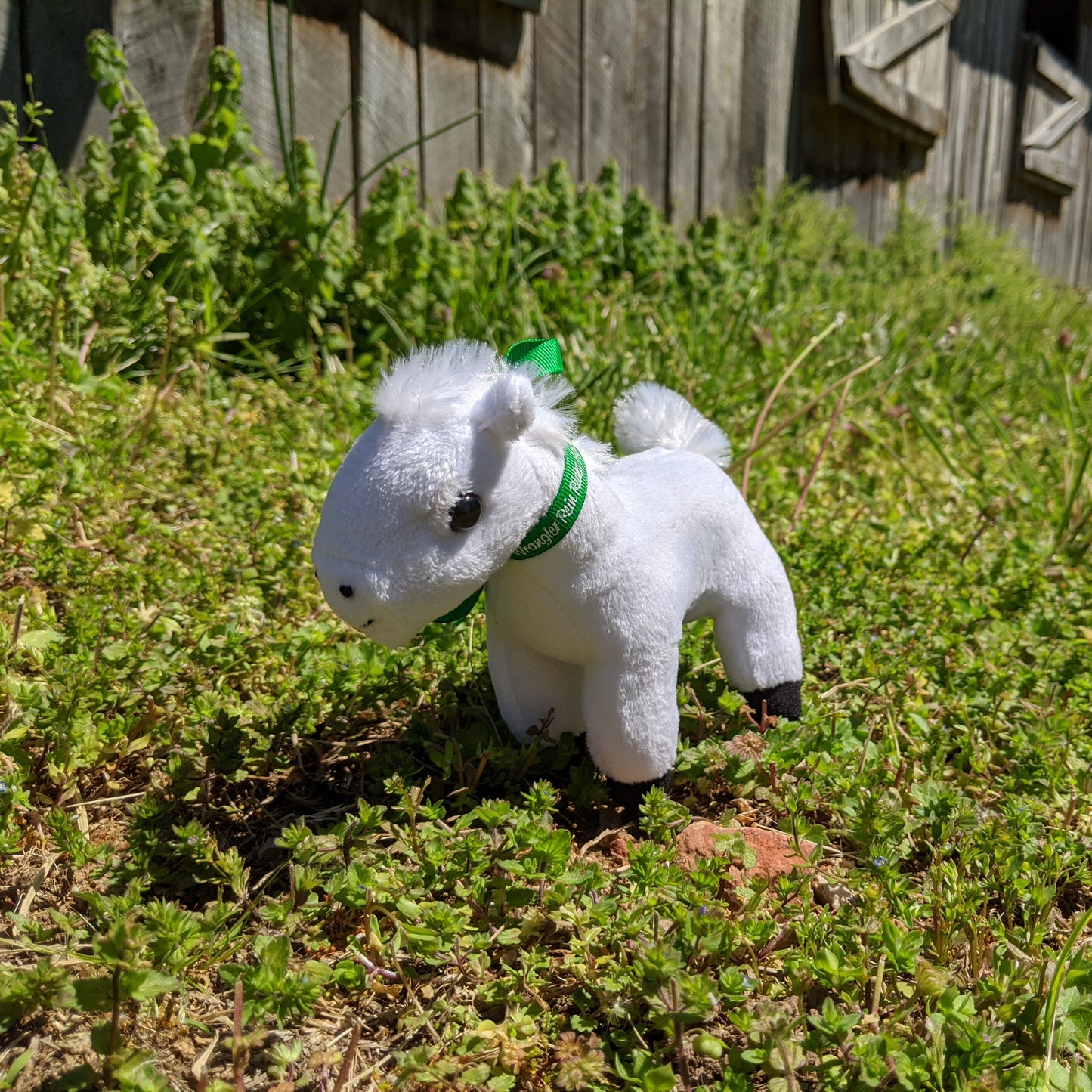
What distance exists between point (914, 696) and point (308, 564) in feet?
4.98

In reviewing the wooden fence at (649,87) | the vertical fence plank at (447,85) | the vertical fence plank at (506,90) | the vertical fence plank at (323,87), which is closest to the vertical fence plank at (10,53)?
the wooden fence at (649,87)

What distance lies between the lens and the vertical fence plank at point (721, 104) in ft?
19.2

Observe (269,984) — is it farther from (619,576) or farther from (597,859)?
(619,576)

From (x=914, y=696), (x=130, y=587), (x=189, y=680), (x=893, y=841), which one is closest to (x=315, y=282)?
(x=130, y=587)

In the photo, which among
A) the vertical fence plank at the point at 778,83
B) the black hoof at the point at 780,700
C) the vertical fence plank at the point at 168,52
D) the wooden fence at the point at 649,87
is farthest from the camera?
the vertical fence plank at the point at 778,83

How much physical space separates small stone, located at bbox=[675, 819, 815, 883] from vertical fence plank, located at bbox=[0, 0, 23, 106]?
3.41 metres

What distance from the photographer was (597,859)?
175cm

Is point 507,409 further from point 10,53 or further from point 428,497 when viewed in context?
point 10,53

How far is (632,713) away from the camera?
67.8 inches

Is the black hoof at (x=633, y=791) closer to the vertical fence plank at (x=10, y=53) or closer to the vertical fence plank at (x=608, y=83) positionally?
the vertical fence plank at (x=10, y=53)

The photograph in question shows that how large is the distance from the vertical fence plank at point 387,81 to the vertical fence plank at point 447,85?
2.3 inches

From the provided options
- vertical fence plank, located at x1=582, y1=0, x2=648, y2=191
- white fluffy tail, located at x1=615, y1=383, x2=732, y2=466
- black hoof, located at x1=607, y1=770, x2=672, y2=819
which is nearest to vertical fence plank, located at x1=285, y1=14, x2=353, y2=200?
vertical fence plank, located at x1=582, y1=0, x2=648, y2=191

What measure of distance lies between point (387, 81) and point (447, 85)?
0.35 m

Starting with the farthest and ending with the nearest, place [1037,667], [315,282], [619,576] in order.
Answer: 1. [315,282]
2. [1037,667]
3. [619,576]
